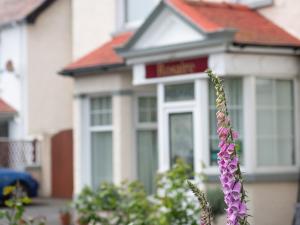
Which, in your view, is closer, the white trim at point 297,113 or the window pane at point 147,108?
the white trim at point 297,113

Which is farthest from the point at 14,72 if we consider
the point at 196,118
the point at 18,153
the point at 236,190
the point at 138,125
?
the point at 236,190

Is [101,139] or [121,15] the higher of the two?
[121,15]

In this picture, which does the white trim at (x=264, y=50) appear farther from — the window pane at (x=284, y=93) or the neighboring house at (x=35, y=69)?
the neighboring house at (x=35, y=69)

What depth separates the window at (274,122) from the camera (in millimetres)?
14102

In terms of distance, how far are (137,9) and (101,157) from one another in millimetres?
3158

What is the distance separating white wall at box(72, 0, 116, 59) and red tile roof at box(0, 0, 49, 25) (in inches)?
263

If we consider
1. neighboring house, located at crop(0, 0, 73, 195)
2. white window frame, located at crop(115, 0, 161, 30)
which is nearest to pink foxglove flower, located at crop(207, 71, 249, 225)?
white window frame, located at crop(115, 0, 161, 30)

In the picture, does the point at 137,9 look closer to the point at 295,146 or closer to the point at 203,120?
the point at 203,120

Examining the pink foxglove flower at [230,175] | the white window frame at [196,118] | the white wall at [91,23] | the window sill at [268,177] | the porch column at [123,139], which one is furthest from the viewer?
the white wall at [91,23]

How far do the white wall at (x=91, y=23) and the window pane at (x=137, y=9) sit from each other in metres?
0.37

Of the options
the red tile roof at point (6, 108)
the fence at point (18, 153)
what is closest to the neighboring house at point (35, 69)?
the red tile roof at point (6, 108)

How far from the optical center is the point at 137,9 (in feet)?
60.0

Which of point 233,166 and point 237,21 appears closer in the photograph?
point 233,166

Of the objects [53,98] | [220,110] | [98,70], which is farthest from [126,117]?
[220,110]
